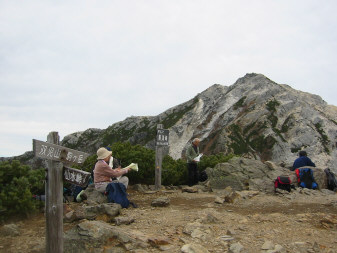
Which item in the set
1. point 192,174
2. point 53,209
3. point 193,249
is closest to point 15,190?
point 53,209

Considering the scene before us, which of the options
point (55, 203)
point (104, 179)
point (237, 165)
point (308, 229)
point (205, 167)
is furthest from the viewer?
point (205, 167)

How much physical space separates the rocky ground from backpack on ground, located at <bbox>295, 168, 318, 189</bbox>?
288 centimetres

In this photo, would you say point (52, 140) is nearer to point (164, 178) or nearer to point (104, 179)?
point (104, 179)

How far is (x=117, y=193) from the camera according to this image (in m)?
8.79

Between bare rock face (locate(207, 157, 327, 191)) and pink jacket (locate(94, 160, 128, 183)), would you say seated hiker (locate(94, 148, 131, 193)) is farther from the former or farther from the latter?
bare rock face (locate(207, 157, 327, 191))

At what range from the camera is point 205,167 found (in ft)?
52.2

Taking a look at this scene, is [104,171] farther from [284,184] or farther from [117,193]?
[284,184]

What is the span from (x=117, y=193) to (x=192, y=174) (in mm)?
6054

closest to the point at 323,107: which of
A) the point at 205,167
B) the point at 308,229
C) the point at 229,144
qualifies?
the point at 229,144

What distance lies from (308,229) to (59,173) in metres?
5.52

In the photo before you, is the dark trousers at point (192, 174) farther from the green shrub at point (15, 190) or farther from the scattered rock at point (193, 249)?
the scattered rock at point (193, 249)

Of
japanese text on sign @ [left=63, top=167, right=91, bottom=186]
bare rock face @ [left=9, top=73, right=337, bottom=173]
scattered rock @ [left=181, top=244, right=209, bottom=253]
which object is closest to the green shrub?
japanese text on sign @ [left=63, top=167, right=91, bottom=186]

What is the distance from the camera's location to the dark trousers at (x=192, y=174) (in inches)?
563

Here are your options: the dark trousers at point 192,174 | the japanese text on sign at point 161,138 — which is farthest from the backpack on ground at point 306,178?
the japanese text on sign at point 161,138
